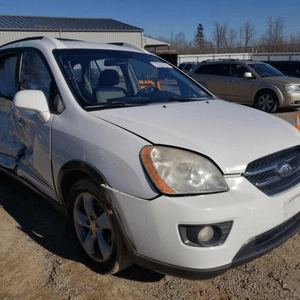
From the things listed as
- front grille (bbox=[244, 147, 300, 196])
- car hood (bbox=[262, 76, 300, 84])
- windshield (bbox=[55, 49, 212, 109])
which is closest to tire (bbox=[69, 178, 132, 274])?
windshield (bbox=[55, 49, 212, 109])

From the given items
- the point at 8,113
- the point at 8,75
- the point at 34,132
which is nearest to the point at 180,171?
the point at 34,132

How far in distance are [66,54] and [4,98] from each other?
1.08 m

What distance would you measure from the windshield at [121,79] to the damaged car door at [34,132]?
27 cm

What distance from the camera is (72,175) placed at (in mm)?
2490

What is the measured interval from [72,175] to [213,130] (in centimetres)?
108

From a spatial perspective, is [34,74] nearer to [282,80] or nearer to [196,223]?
[196,223]

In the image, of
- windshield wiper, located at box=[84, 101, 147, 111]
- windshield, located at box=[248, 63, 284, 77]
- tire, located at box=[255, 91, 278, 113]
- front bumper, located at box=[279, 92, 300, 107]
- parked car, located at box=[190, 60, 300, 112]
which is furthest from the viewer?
windshield, located at box=[248, 63, 284, 77]

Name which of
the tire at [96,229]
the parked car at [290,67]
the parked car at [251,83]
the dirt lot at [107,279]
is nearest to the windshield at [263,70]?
the parked car at [251,83]

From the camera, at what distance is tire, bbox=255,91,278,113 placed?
10.6 meters

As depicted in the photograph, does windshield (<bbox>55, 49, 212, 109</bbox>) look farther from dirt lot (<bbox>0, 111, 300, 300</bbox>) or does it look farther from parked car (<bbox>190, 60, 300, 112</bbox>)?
parked car (<bbox>190, 60, 300, 112</bbox>)

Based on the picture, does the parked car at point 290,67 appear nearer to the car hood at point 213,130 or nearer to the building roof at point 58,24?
the car hood at point 213,130

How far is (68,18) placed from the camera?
33469 mm

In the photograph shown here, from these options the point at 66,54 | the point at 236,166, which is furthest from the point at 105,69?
the point at 236,166

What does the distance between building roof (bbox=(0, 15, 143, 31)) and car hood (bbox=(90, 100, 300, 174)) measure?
28110mm
